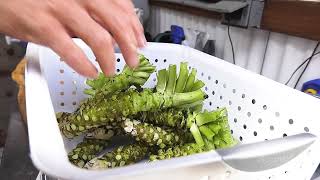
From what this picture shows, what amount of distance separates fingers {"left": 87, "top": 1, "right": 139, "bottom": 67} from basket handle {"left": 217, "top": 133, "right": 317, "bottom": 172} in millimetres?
171

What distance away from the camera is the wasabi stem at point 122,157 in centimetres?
51

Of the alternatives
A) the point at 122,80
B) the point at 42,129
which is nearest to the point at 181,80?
the point at 122,80

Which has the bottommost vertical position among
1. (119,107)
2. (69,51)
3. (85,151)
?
(85,151)

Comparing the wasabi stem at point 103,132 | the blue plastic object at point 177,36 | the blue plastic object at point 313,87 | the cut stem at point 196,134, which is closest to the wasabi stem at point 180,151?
the cut stem at point 196,134

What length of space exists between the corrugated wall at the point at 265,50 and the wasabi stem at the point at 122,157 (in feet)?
2.02

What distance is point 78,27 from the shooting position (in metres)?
0.30

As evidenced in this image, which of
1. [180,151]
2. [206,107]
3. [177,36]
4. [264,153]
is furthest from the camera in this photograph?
[177,36]

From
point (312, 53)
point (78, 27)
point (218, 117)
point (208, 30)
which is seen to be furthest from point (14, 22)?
point (208, 30)

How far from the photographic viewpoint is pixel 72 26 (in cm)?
30

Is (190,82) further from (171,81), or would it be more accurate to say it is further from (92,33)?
(92,33)

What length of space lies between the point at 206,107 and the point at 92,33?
0.46 m

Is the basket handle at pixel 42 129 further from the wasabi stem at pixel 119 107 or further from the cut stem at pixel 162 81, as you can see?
the cut stem at pixel 162 81

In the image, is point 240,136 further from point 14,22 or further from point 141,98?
point 14,22

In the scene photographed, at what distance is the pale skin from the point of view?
0.93 ft
